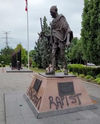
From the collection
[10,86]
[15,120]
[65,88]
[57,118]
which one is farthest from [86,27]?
[15,120]

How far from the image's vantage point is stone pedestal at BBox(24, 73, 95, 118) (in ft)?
14.1

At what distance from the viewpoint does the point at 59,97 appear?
15.0 feet

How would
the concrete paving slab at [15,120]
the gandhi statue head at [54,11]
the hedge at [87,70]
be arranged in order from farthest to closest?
the hedge at [87,70] → the gandhi statue head at [54,11] → the concrete paving slab at [15,120]

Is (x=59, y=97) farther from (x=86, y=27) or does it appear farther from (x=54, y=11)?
(x=86, y=27)

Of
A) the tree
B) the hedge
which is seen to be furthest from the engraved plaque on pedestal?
the hedge

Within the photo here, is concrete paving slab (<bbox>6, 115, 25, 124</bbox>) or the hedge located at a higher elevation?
the hedge

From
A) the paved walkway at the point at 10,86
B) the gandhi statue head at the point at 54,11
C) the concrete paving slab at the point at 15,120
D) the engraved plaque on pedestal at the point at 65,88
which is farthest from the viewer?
the gandhi statue head at the point at 54,11

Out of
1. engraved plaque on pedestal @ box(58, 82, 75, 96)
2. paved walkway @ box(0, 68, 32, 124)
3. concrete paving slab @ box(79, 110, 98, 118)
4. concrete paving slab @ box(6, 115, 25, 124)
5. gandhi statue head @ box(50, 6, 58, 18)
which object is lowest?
concrete paving slab @ box(6, 115, 25, 124)

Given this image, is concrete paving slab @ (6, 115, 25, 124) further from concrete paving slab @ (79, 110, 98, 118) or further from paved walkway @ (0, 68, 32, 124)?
concrete paving slab @ (79, 110, 98, 118)

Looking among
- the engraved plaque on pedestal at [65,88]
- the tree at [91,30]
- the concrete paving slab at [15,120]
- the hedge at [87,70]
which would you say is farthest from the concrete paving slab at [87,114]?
the hedge at [87,70]

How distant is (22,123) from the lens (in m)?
3.69

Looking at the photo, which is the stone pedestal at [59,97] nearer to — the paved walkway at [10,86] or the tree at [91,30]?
the paved walkway at [10,86]

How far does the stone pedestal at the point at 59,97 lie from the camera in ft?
14.1

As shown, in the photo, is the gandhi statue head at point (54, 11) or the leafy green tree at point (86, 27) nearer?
the gandhi statue head at point (54, 11)
